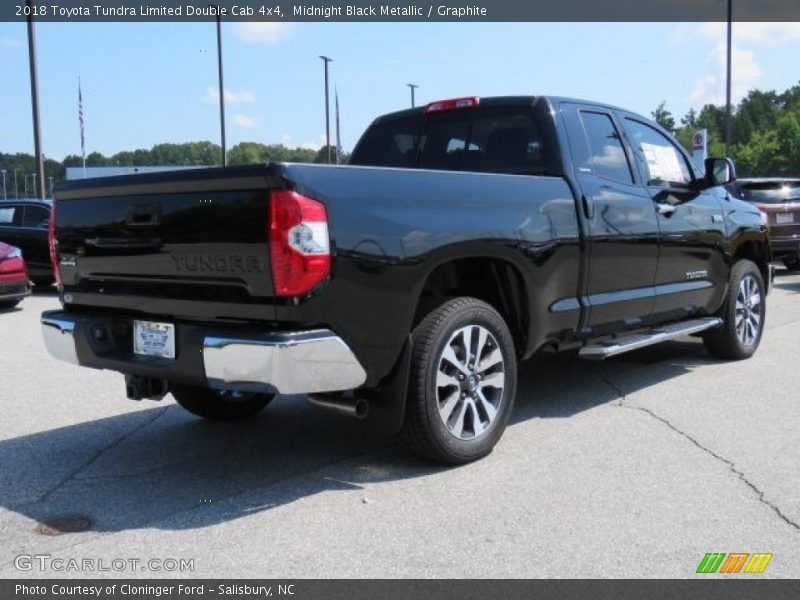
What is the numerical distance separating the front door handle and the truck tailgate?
10.7 ft

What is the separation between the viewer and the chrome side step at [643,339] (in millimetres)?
4777

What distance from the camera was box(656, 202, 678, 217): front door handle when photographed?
5.59 m

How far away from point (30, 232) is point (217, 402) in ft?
33.7

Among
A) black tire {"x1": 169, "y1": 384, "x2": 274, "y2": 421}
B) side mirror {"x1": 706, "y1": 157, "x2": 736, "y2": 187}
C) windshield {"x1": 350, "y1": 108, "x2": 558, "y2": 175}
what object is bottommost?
black tire {"x1": 169, "y1": 384, "x2": 274, "y2": 421}

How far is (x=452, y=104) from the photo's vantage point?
5348 mm

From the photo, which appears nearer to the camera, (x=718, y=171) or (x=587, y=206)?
(x=587, y=206)

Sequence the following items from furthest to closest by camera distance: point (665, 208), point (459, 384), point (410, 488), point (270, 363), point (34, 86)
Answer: point (34, 86), point (665, 208), point (459, 384), point (410, 488), point (270, 363)

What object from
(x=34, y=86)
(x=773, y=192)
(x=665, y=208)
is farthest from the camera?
(x=34, y=86)

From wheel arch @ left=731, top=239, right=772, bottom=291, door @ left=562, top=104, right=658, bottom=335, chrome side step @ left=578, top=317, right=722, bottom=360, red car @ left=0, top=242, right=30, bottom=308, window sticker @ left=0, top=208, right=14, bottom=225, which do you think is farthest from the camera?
window sticker @ left=0, top=208, right=14, bottom=225

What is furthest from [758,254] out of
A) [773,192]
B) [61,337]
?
[773,192]

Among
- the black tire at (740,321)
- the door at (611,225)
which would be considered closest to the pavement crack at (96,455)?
the door at (611,225)

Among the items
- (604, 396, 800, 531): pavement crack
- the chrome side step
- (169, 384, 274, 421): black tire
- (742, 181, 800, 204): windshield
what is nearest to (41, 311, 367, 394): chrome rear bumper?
(169, 384, 274, 421): black tire

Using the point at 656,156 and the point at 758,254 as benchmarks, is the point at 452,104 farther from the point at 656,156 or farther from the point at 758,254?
the point at 758,254

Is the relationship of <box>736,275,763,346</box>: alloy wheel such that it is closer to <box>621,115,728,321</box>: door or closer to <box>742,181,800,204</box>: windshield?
<box>621,115,728,321</box>: door
